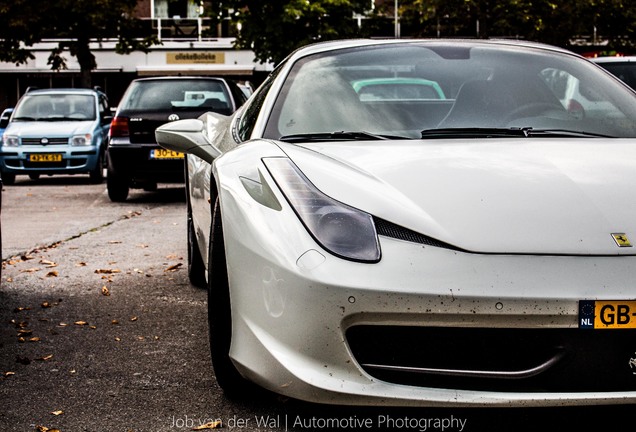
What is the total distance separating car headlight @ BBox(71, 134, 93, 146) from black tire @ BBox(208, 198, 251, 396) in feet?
48.4

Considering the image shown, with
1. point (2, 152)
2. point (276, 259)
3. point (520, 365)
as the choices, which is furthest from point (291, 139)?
point (2, 152)

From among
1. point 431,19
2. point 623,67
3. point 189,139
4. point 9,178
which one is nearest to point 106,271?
point 189,139

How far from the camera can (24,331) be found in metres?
5.26

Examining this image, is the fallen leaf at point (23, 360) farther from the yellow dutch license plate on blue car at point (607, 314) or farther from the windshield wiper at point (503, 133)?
the yellow dutch license plate on blue car at point (607, 314)

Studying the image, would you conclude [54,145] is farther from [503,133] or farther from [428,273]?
[428,273]

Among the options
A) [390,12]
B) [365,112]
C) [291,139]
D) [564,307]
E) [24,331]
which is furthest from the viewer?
[390,12]

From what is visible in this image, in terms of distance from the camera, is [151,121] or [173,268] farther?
[151,121]

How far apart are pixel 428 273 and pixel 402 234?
169mm

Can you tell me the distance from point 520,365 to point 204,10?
90.1 ft

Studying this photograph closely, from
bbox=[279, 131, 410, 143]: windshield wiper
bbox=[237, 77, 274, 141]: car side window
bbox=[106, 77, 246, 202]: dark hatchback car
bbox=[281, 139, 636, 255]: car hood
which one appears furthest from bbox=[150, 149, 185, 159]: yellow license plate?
bbox=[281, 139, 636, 255]: car hood

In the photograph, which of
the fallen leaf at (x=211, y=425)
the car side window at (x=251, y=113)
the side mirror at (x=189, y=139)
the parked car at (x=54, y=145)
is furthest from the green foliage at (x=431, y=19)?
the fallen leaf at (x=211, y=425)

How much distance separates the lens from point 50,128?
18375 millimetres

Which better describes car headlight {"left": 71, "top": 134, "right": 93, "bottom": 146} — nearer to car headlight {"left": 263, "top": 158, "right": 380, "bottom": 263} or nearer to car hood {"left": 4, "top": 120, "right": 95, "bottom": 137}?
car hood {"left": 4, "top": 120, "right": 95, "bottom": 137}

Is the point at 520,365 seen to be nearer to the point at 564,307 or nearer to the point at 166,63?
the point at 564,307
